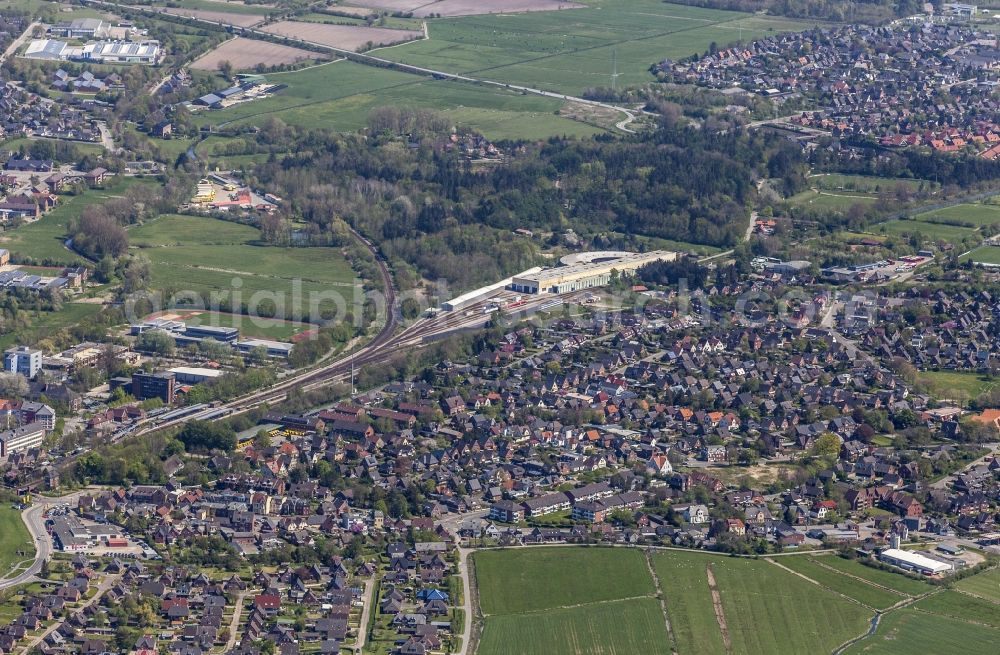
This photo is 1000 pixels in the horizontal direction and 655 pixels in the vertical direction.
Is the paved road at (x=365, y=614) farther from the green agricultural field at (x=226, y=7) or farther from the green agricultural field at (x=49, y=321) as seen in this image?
the green agricultural field at (x=226, y=7)

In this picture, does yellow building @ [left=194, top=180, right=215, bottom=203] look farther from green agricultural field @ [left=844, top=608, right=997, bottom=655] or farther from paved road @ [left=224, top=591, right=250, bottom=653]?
green agricultural field @ [left=844, top=608, right=997, bottom=655]

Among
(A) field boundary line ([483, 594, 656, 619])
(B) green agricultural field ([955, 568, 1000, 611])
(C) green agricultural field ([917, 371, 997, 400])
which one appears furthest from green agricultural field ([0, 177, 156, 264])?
(B) green agricultural field ([955, 568, 1000, 611])

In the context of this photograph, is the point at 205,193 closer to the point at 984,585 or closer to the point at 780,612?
the point at 780,612

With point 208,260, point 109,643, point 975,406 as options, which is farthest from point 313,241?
point 109,643

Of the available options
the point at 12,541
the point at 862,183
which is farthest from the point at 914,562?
the point at 862,183

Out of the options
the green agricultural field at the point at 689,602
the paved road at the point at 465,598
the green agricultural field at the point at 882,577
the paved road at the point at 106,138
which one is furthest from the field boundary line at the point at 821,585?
the paved road at the point at 106,138
